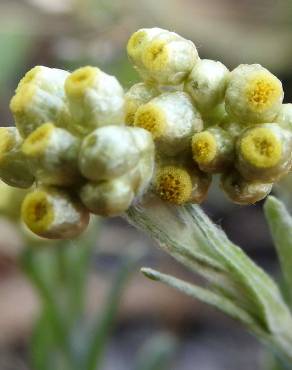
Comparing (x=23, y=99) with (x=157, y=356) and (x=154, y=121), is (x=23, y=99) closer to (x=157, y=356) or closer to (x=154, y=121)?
(x=154, y=121)

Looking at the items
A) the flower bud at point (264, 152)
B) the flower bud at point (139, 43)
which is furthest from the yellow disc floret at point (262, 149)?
the flower bud at point (139, 43)

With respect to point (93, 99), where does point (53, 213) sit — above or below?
below

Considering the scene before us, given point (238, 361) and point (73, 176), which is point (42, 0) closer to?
point (238, 361)

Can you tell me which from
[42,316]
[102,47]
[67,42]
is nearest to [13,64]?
[67,42]

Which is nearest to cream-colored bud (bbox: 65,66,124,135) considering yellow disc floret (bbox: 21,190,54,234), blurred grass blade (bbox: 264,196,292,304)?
yellow disc floret (bbox: 21,190,54,234)

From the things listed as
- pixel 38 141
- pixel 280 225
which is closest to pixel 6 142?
pixel 38 141

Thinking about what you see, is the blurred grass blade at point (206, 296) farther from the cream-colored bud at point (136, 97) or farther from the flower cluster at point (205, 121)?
the cream-colored bud at point (136, 97)

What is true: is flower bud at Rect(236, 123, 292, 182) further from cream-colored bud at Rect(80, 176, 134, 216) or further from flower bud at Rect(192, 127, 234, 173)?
cream-colored bud at Rect(80, 176, 134, 216)
